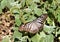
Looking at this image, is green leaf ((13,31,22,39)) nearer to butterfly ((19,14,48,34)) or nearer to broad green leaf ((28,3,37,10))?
butterfly ((19,14,48,34))

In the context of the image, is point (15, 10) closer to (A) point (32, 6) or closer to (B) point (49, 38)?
(A) point (32, 6)

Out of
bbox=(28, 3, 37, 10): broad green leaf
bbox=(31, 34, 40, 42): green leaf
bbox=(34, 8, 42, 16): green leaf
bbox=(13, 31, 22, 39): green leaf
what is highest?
bbox=(28, 3, 37, 10): broad green leaf

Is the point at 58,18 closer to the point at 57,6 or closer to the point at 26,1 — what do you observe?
the point at 57,6

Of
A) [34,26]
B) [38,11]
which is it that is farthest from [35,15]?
[34,26]

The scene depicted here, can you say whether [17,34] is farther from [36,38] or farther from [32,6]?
[32,6]

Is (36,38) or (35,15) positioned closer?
(36,38)


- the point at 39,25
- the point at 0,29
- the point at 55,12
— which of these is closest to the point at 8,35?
the point at 0,29

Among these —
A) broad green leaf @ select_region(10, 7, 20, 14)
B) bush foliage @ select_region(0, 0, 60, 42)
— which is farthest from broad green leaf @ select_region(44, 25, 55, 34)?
broad green leaf @ select_region(10, 7, 20, 14)

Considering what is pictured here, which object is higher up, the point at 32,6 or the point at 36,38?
the point at 32,6
